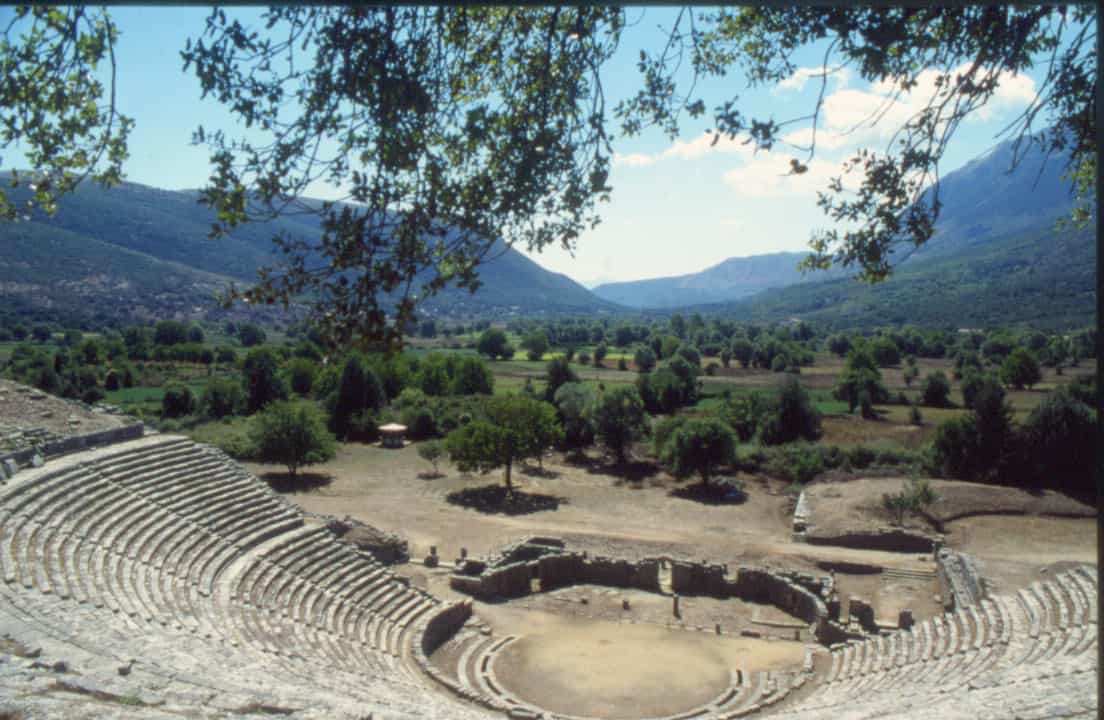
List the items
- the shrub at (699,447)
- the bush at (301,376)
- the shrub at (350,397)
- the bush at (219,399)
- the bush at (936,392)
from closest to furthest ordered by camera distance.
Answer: the shrub at (699,447) < the shrub at (350,397) < the bush at (219,399) < the bush at (936,392) < the bush at (301,376)

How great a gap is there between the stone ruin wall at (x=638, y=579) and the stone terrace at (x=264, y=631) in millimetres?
2770

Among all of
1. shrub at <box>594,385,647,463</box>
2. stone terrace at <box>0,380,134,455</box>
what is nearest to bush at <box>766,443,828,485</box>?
shrub at <box>594,385,647,463</box>

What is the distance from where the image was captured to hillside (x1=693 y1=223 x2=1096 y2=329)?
110719mm

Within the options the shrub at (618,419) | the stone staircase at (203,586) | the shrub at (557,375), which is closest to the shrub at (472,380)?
the shrub at (557,375)

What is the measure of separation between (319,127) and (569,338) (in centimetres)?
12113

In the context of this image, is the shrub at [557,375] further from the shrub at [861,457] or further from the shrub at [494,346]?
the shrub at [494,346]

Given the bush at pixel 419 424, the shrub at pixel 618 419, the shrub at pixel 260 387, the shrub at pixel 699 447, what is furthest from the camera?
the shrub at pixel 260 387

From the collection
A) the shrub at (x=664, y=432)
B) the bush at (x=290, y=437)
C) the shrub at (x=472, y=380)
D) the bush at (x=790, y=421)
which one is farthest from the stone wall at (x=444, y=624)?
the shrub at (x=472, y=380)

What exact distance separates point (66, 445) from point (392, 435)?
93.4 ft

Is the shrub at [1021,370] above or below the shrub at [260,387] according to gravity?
above

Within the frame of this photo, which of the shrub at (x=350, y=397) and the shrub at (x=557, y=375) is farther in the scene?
the shrub at (x=557, y=375)

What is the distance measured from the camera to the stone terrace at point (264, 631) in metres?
9.25

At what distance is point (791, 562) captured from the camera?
26781 millimetres

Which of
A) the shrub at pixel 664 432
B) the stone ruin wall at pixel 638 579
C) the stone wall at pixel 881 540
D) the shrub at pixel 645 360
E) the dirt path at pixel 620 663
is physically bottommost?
the dirt path at pixel 620 663
